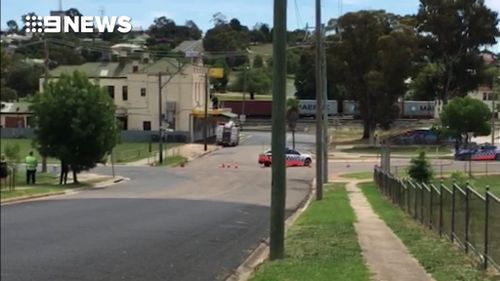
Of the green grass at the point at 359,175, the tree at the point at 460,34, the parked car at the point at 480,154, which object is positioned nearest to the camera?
the green grass at the point at 359,175

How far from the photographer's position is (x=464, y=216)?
51.2 feet

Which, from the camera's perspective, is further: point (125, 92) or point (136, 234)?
point (136, 234)

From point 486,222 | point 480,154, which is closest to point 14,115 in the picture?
point 486,222

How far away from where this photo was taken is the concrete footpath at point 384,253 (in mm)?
13117

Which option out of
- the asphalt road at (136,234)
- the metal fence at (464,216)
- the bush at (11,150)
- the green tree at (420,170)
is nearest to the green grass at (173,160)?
the asphalt road at (136,234)

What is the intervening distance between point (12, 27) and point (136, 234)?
1422cm

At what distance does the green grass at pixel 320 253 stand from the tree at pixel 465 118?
42821 millimetres

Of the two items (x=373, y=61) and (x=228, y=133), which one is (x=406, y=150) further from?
(x=228, y=133)

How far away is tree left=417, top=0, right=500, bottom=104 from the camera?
8175 centimetres

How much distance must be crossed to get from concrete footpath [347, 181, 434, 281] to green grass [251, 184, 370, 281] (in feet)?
0.68

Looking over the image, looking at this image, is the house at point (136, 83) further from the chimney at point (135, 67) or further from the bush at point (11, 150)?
the bush at point (11, 150)

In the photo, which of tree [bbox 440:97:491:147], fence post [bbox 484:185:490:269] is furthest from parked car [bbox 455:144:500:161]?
fence post [bbox 484:185:490:269]

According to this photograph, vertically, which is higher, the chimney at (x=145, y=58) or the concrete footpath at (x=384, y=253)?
the chimney at (x=145, y=58)

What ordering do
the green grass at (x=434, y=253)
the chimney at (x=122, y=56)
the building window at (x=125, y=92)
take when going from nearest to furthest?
1. the chimney at (x=122, y=56)
2. the building window at (x=125, y=92)
3. the green grass at (x=434, y=253)
